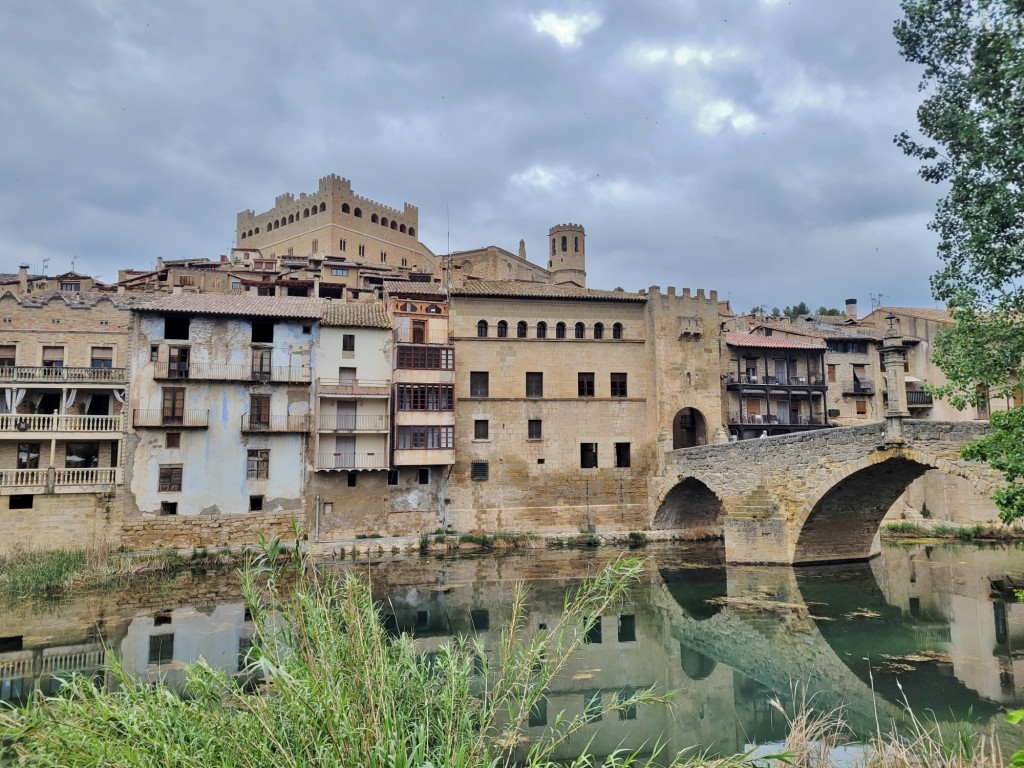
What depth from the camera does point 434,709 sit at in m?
6.00

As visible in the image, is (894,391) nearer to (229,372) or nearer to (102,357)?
(229,372)

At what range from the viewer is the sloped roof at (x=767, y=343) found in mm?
32500

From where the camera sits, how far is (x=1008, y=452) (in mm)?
8195

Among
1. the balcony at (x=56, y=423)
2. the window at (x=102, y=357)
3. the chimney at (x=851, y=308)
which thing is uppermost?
the chimney at (x=851, y=308)

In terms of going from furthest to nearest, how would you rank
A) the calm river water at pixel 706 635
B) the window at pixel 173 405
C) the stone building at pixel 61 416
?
the window at pixel 173 405, the stone building at pixel 61 416, the calm river water at pixel 706 635

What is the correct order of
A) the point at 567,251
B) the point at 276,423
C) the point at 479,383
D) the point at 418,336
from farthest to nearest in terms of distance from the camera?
the point at 567,251
the point at 479,383
the point at 418,336
the point at 276,423

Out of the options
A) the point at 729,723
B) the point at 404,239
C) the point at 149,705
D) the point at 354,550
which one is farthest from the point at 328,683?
the point at 404,239

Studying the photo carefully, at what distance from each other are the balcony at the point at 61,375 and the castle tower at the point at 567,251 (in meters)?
41.7

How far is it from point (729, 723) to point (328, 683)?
8490mm

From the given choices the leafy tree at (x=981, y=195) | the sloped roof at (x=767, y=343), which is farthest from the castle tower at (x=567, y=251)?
the leafy tree at (x=981, y=195)

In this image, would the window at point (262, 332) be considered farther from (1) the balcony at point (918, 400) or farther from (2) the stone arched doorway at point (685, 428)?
(1) the balcony at point (918, 400)

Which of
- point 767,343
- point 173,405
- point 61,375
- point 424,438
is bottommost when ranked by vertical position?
point 424,438

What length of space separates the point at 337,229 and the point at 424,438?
41071 mm

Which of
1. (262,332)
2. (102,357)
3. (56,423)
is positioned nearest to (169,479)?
(56,423)
